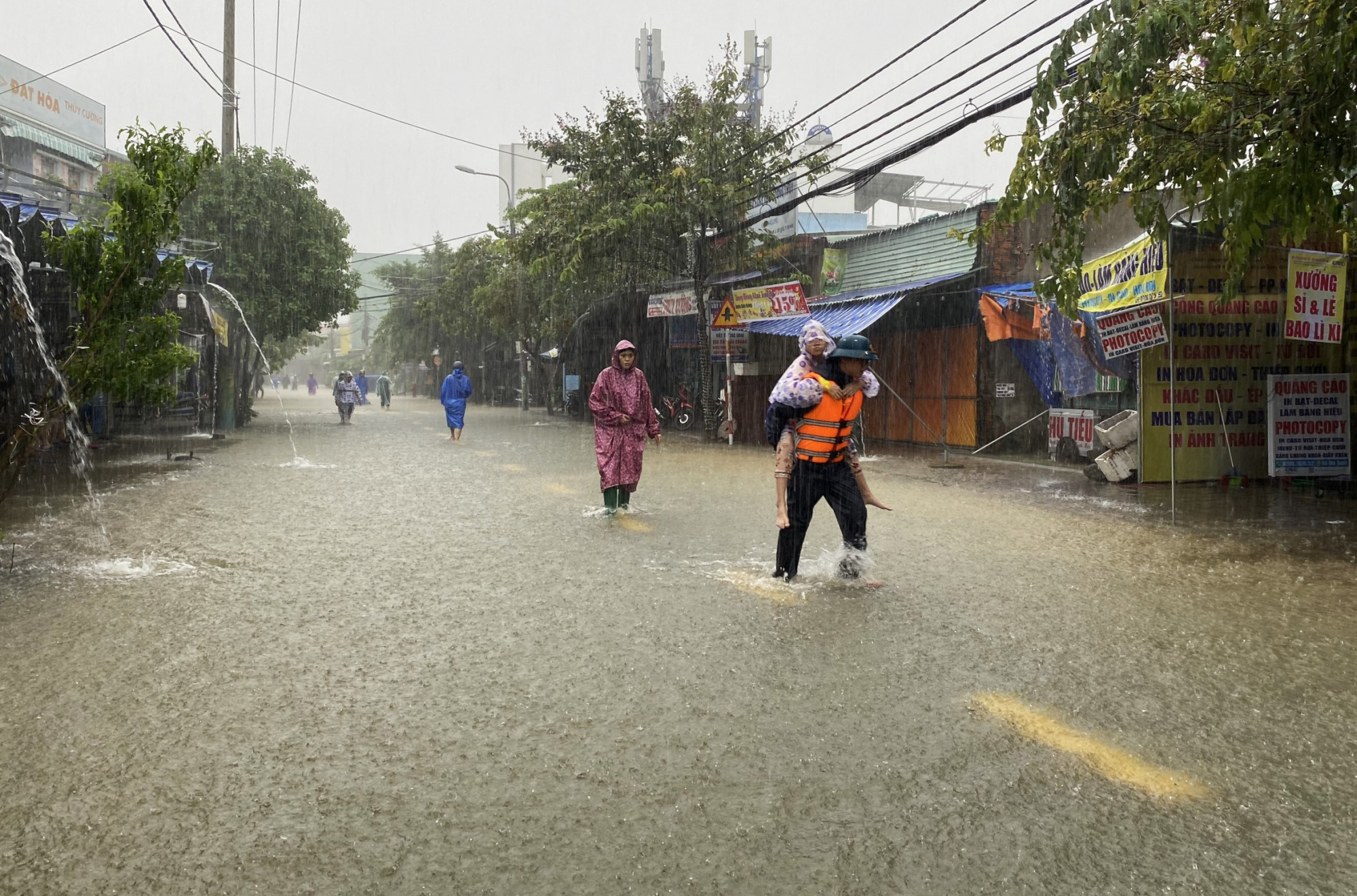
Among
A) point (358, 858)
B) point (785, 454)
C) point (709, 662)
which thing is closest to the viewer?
point (358, 858)

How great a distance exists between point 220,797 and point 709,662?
2206 mm

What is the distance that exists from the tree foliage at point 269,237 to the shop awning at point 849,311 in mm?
14459

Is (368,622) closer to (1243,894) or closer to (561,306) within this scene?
(1243,894)

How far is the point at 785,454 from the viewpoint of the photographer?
21.0 feet

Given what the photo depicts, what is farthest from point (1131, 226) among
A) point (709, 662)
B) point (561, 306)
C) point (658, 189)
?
point (561, 306)

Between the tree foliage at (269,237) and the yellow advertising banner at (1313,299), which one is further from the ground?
the tree foliage at (269,237)

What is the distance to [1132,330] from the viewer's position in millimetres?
11227

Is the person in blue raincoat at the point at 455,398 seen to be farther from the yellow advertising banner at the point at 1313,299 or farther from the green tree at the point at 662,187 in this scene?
the yellow advertising banner at the point at 1313,299

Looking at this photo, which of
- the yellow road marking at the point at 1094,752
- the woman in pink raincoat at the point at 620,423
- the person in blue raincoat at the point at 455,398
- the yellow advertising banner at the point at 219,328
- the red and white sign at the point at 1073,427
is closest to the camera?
the yellow road marking at the point at 1094,752

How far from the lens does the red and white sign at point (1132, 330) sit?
429 inches

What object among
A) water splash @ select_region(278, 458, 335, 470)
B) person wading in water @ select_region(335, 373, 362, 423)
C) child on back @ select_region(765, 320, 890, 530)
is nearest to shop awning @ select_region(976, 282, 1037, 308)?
child on back @ select_region(765, 320, 890, 530)

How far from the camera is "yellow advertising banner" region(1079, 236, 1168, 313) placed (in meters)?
10.5

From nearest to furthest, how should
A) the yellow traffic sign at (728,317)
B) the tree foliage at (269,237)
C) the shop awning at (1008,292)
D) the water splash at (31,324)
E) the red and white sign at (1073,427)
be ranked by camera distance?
the water splash at (31,324) → the shop awning at (1008,292) → the red and white sign at (1073,427) → the yellow traffic sign at (728,317) → the tree foliage at (269,237)

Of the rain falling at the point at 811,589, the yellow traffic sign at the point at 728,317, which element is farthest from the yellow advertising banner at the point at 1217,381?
the yellow traffic sign at the point at 728,317
